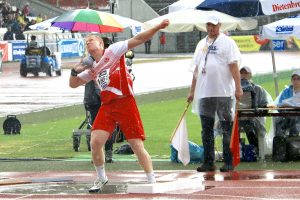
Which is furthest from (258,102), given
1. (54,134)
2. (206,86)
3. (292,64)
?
(292,64)

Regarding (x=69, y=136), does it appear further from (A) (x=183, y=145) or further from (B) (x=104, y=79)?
(B) (x=104, y=79)

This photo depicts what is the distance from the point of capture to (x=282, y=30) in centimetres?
1684

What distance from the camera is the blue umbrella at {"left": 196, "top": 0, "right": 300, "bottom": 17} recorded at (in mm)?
15609

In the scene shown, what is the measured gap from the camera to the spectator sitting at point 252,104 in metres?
15.0

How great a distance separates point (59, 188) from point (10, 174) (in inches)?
79.3

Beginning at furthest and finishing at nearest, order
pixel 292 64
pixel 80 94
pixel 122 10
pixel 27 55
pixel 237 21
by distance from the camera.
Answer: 1. pixel 122 10
2. pixel 292 64
3. pixel 27 55
4. pixel 80 94
5. pixel 237 21

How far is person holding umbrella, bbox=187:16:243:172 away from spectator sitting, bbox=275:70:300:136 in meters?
1.78

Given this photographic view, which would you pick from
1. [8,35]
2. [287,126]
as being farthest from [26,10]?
[287,126]

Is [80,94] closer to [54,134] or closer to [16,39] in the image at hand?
[54,134]

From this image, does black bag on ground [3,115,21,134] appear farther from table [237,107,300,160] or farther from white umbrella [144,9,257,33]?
table [237,107,300,160]

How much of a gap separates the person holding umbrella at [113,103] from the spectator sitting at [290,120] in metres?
4.03

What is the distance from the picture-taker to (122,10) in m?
67.8

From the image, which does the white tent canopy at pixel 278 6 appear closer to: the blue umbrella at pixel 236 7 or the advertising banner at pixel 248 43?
the blue umbrella at pixel 236 7

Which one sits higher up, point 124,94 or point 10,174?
point 124,94
